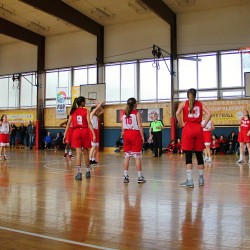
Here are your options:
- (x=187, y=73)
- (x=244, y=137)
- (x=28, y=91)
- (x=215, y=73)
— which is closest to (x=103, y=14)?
(x=187, y=73)

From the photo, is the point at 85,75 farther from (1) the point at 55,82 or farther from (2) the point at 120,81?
(2) the point at 120,81

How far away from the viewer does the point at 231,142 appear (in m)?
19.5

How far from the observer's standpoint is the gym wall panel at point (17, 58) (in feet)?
90.0

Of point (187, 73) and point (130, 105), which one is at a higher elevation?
point (187, 73)

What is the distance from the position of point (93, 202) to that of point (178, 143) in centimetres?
1605

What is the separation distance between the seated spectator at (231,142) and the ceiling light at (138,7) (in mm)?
8716

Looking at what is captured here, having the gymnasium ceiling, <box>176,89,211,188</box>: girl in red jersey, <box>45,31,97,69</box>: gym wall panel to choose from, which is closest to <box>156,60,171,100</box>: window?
the gymnasium ceiling

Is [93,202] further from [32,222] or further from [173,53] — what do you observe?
[173,53]

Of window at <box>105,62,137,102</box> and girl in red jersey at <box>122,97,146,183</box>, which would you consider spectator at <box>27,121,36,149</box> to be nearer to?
window at <box>105,62,137,102</box>

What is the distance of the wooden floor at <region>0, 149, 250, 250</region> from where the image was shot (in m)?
3.27

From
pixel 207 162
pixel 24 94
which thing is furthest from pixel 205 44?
pixel 24 94

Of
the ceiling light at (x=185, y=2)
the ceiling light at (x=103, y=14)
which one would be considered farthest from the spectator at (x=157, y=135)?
the ceiling light at (x=103, y=14)

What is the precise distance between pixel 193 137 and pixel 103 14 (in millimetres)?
17282

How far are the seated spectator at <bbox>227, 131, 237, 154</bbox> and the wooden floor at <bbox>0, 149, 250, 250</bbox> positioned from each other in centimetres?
1273
